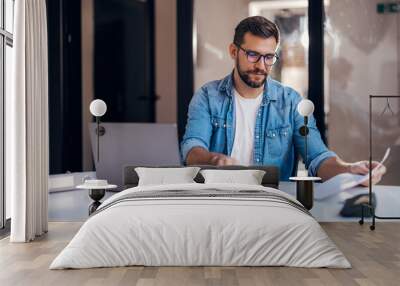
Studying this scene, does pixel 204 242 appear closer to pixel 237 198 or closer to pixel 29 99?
pixel 237 198

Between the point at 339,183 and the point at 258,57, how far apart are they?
70.5 inches

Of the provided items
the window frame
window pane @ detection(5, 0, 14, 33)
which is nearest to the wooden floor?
the window frame

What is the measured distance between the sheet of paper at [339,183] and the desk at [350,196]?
0.18 ft

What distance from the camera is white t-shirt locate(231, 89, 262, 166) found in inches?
260

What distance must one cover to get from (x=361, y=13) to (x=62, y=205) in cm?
425

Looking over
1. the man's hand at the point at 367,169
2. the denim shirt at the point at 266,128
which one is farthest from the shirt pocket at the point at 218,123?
the man's hand at the point at 367,169

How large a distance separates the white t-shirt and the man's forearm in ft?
2.84

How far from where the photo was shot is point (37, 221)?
221 inches

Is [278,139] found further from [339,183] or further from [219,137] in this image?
[339,183]

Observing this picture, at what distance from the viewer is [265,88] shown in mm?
6723

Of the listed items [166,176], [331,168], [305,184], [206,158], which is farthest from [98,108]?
[331,168]

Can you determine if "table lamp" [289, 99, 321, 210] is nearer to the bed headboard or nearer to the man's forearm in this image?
the bed headboard

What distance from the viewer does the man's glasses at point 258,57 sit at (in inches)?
264

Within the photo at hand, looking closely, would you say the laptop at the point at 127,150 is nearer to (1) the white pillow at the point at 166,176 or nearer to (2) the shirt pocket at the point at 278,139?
(1) the white pillow at the point at 166,176
